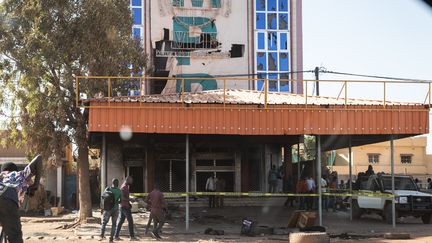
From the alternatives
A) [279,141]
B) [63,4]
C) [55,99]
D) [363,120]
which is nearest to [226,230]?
[363,120]

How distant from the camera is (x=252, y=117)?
1998 centimetres

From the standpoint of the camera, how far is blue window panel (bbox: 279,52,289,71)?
4003 cm

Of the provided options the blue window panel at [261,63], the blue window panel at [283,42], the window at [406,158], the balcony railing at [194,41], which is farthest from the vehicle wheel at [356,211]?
the window at [406,158]

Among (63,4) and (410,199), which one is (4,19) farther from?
(410,199)

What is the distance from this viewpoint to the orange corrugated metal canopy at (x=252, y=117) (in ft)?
63.3

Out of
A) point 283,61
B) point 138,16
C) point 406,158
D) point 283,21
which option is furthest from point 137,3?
point 406,158

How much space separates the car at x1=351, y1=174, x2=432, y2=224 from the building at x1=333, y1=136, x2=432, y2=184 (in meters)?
35.9

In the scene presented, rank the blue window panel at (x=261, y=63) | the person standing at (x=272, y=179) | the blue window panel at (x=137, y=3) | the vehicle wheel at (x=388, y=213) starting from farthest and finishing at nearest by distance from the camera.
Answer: the blue window panel at (x=261, y=63)
the blue window panel at (x=137, y=3)
the person standing at (x=272, y=179)
the vehicle wheel at (x=388, y=213)

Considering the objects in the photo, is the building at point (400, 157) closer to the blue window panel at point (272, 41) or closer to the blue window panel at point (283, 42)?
the blue window panel at point (283, 42)

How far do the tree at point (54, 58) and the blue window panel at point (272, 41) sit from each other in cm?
1848

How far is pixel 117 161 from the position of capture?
2988 cm

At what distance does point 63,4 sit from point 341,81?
998 cm

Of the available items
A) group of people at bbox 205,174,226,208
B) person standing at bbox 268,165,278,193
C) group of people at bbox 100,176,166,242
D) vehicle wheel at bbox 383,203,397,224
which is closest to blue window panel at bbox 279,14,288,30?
person standing at bbox 268,165,278,193

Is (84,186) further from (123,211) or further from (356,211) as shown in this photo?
(356,211)
